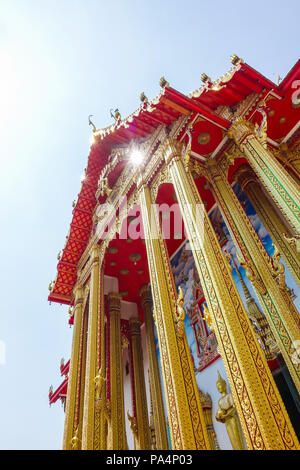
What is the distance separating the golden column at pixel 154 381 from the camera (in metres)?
7.49

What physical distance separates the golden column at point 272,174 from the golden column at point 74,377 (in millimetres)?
6195

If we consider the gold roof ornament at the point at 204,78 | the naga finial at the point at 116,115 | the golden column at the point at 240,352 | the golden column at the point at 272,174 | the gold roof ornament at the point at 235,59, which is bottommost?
the golden column at the point at 240,352

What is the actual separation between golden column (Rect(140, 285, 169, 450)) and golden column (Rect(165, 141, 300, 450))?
5.17m

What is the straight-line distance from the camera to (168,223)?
A: 8445 millimetres

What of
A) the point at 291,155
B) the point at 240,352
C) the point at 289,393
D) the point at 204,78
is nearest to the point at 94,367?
the point at 289,393

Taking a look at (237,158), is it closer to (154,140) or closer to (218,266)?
(154,140)

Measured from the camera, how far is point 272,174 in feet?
15.0

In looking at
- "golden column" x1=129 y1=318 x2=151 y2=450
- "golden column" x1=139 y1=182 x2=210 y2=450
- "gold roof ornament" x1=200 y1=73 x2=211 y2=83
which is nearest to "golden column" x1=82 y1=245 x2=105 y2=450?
"golden column" x1=129 y1=318 x2=151 y2=450

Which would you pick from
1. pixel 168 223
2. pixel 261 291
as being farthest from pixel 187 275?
pixel 261 291

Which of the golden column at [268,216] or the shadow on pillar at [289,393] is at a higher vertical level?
the golden column at [268,216]

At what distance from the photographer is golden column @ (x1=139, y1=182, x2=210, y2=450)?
367cm

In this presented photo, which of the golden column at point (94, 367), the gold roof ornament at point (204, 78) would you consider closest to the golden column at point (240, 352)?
the gold roof ornament at point (204, 78)

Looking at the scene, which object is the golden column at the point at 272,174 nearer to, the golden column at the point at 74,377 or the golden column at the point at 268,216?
the golden column at the point at 268,216
